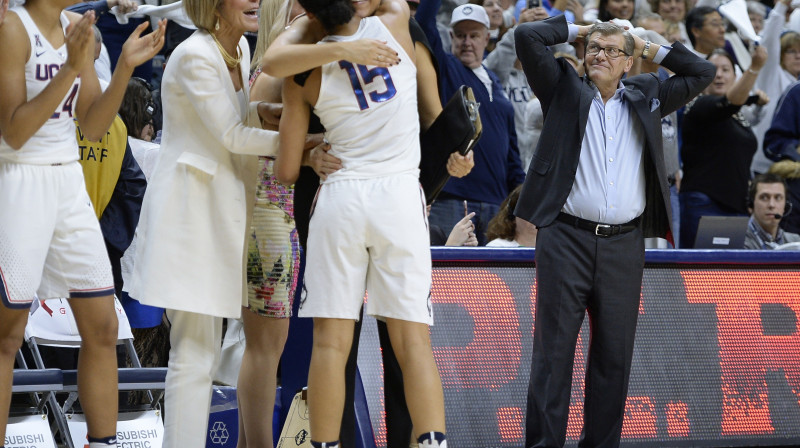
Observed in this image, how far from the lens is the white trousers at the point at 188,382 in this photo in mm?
4129

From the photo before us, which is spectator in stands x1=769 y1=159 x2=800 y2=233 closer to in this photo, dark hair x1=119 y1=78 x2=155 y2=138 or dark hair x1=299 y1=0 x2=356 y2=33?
dark hair x1=119 y1=78 x2=155 y2=138

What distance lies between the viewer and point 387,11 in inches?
161

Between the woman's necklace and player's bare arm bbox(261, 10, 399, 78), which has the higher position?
player's bare arm bbox(261, 10, 399, 78)

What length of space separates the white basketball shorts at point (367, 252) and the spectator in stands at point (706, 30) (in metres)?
6.56

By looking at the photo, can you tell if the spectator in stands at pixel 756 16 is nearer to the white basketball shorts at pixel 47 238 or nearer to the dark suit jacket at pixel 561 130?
the dark suit jacket at pixel 561 130

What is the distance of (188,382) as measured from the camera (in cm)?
413

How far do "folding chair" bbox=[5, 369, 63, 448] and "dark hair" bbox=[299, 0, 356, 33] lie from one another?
2.02m

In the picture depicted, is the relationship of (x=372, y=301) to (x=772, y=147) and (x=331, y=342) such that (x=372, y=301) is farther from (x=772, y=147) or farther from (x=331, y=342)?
(x=772, y=147)

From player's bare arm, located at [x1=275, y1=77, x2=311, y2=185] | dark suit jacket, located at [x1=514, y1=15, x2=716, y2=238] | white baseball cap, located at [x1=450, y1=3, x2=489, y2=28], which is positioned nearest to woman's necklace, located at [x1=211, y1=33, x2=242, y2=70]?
player's bare arm, located at [x1=275, y1=77, x2=311, y2=185]

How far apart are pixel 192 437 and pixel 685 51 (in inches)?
121

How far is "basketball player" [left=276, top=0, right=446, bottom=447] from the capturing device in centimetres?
388

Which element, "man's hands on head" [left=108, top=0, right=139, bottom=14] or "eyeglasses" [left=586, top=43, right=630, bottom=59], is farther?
"man's hands on head" [left=108, top=0, right=139, bottom=14]

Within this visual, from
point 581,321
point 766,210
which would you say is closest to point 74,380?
point 581,321

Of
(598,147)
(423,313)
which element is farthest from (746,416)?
(423,313)
